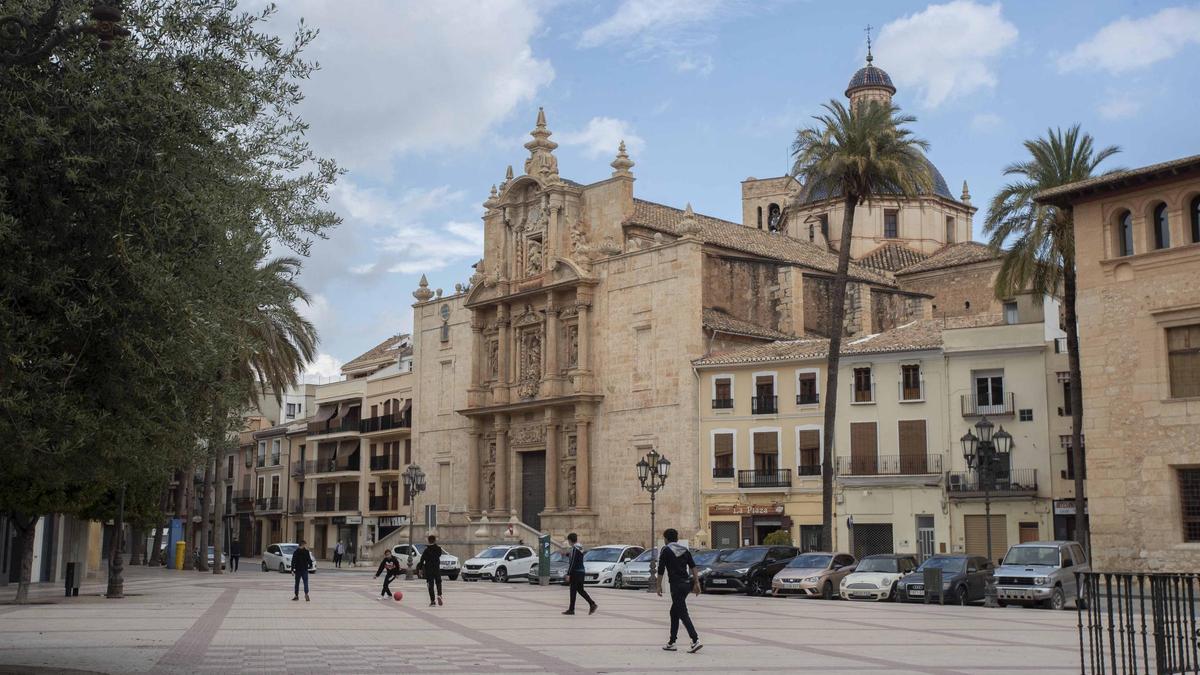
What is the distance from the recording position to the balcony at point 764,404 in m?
48.9

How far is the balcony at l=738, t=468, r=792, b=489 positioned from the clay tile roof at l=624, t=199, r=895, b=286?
12.2 meters

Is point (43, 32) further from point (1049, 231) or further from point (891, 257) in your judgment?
point (891, 257)

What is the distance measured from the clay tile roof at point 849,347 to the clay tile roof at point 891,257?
15870 mm

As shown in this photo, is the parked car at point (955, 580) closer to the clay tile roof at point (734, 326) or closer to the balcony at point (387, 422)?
the clay tile roof at point (734, 326)

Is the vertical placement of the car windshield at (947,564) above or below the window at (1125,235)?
below

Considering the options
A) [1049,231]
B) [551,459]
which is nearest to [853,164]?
[1049,231]

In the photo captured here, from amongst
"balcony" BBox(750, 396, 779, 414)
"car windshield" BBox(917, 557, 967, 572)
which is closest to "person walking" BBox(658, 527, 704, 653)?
"car windshield" BBox(917, 557, 967, 572)

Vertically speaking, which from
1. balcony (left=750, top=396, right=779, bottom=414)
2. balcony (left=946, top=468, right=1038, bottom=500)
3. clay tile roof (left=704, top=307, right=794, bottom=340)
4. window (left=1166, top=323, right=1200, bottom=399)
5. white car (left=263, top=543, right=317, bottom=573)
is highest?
clay tile roof (left=704, top=307, right=794, bottom=340)

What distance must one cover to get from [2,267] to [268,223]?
3873 mm

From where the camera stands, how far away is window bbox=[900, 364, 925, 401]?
45625 mm

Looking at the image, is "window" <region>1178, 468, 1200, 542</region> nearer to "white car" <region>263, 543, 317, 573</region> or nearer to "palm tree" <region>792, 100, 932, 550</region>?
"palm tree" <region>792, 100, 932, 550</region>

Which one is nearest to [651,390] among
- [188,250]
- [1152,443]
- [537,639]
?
[1152,443]

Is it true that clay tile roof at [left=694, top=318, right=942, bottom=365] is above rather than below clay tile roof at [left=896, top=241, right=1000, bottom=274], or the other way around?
below

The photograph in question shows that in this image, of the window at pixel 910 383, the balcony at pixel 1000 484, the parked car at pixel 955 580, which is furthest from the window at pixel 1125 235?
the window at pixel 910 383
